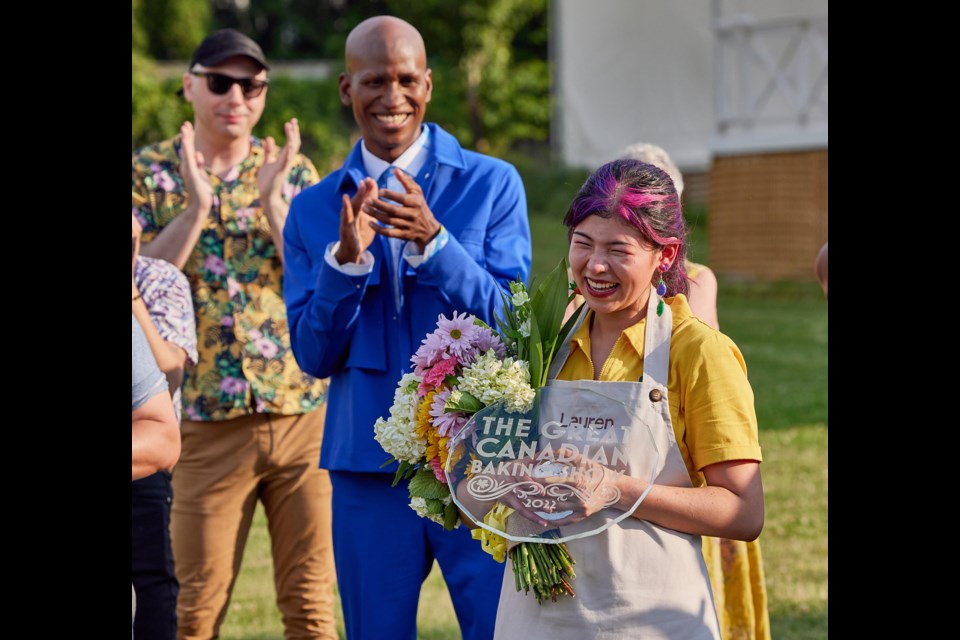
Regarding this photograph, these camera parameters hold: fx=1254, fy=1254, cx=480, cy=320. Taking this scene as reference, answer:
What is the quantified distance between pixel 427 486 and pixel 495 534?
0.23 metres

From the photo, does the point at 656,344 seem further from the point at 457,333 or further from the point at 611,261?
the point at 457,333

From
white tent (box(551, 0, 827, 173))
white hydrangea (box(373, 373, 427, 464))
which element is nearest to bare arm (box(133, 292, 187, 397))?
white hydrangea (box(373, 373, 427, 464))

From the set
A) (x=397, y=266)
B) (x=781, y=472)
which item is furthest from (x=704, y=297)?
(x=781, y=472)

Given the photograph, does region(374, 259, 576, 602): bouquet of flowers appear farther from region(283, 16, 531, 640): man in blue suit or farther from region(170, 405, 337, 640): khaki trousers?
region(170, 405, 337, 640): khaki trousers

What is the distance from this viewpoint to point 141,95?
69.7 ft

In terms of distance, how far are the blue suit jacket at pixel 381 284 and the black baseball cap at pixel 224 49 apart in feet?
4.34

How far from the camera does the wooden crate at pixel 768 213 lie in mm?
14484

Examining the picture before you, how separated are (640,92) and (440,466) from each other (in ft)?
61.9

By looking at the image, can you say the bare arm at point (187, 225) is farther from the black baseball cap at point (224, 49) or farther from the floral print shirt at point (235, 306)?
the black baseball cap at point (224, 49)

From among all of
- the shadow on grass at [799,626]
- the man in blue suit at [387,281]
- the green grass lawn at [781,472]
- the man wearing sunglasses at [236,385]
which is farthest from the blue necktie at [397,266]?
the shadow on grass at [799,626]

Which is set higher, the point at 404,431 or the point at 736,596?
the point at 404,431

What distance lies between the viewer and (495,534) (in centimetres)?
269
